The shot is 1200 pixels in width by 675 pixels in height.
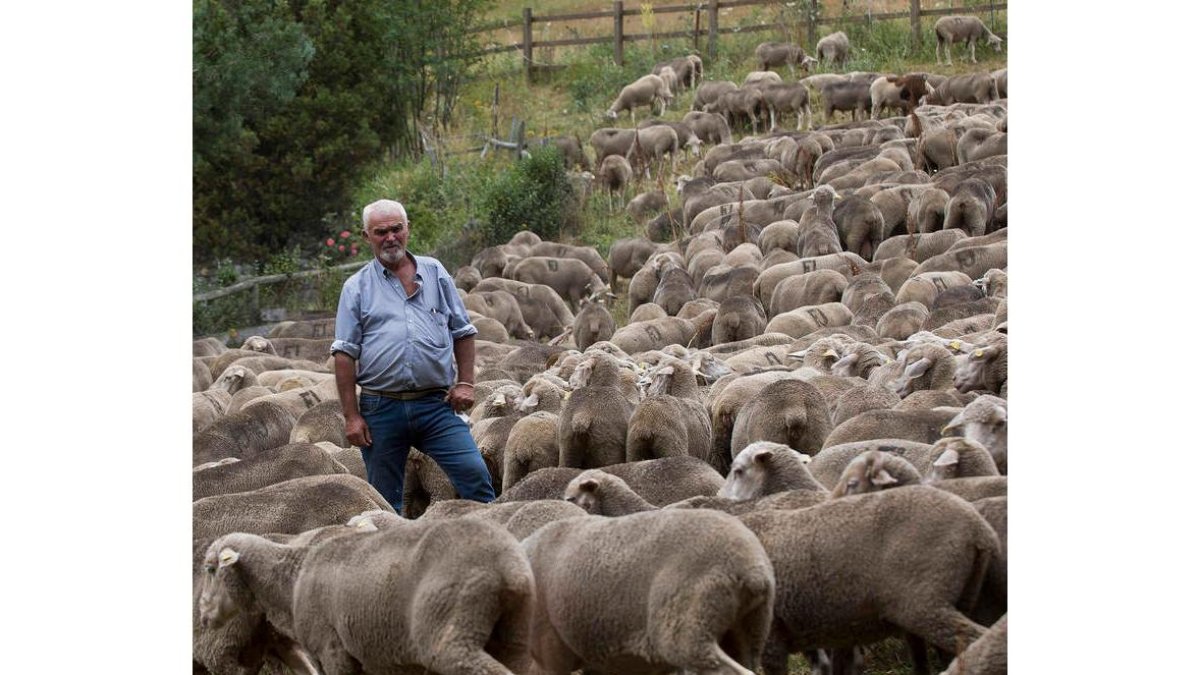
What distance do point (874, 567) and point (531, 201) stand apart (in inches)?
790

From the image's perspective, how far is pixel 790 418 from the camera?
31.0 feet

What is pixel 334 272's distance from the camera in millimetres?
24453

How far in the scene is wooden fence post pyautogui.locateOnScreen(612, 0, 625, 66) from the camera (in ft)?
125

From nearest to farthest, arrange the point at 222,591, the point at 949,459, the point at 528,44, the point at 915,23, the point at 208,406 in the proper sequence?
the point at 222,591
the point at 949,459
the point at 208,406
the point at 915,23
the point at 528,44

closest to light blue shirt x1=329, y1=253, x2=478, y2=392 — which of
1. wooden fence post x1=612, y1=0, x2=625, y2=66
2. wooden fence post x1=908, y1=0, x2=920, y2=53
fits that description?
wooden fence post x1=908, y1=0, x2=920, y2=53

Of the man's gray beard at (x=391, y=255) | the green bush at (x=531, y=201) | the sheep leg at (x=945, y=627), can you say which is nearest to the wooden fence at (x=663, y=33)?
the green bush at (x=531, y=201)

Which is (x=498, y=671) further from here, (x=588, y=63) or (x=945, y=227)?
(x=588, y=63)

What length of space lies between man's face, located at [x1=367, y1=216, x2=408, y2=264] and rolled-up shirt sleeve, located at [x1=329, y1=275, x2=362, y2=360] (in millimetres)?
205

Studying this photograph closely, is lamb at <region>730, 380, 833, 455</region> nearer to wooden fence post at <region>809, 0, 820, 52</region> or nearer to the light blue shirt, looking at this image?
the light blue shirt

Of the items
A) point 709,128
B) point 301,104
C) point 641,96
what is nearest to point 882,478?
point 301,104

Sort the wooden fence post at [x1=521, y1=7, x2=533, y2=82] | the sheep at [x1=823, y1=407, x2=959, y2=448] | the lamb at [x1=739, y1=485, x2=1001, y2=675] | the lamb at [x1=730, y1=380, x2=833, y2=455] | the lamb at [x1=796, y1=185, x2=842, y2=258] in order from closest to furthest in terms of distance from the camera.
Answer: the lamb at [x1=739, y1=485, x2=1001, y2=675], the sheep at [x1=823, y1=407, x2=959, y2=448], the lamb at [x1=730, y1=380, x2=833, y2=455], the lamb at [x1=796, y1=185, x2=842, y2=258], the wooden fence post at [x1=521, y1=7, x2=533, y2=82]

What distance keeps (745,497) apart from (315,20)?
21337 mm

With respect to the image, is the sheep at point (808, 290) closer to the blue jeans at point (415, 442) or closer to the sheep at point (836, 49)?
the blue jeans at point (415, 442)

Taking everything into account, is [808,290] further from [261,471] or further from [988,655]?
[988,655]
